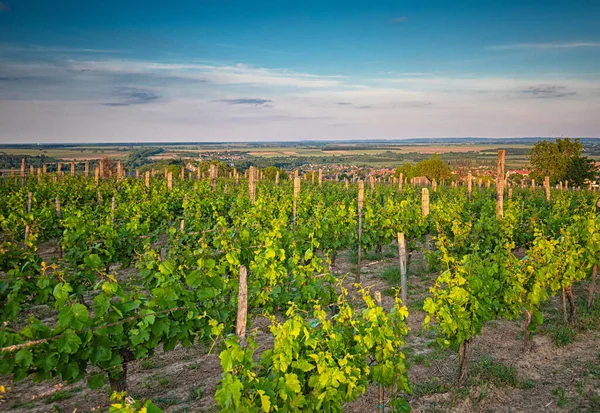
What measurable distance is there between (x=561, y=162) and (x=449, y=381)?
133 ft

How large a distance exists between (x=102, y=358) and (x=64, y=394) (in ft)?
6.14

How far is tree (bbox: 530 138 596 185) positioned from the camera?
38.9m

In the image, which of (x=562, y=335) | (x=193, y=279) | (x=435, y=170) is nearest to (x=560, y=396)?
(x=562, y=335)

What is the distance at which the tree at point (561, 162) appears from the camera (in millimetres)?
38938

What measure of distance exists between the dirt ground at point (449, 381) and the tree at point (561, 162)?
37436 mm

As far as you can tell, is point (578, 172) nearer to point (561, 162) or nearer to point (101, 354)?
point (561, 162)

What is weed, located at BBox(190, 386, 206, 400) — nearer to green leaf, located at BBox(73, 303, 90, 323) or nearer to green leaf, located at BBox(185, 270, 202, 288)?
green leaf, located at BBox(185, 270, 202, 288)

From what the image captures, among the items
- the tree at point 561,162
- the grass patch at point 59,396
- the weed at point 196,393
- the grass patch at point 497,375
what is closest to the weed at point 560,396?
the grass patch at point 497,375

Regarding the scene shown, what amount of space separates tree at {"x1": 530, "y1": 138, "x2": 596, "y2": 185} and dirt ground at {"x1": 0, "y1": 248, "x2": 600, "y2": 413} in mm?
37436

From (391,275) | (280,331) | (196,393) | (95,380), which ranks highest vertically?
(280,331)

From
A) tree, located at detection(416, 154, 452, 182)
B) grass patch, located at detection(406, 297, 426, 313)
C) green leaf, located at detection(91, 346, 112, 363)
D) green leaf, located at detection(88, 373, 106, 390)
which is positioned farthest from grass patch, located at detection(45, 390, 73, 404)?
tree, located at detection(416, 154, 452, 182)

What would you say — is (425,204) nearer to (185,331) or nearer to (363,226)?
(363,226)

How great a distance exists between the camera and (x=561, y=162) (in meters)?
39.0

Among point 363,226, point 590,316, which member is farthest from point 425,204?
point 590,316
